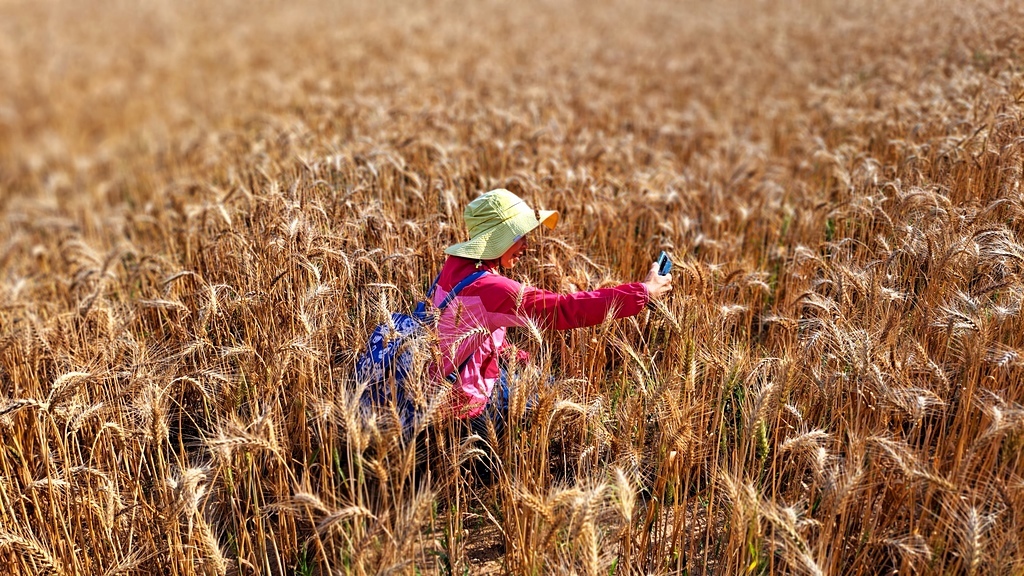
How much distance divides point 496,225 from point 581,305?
0.49 metres

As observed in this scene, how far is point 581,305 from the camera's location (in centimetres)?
299

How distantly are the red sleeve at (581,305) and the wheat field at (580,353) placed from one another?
5.2 inches

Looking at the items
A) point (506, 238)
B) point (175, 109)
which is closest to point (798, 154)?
point (506, 238)

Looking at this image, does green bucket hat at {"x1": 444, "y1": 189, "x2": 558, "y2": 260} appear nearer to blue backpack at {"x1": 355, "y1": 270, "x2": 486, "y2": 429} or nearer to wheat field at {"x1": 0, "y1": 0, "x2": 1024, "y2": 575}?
blue backpack at {"x1": 355, "y1": 270, "x2": 486, "y2": 429}

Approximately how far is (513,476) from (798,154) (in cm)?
504

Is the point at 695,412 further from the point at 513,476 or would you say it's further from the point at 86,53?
the point at 86,53

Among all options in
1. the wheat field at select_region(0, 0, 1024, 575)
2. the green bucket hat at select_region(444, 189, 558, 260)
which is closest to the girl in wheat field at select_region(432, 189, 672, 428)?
the green bucket hat at select_region(444, 189, 558, 260)

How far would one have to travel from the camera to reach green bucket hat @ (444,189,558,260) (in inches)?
124

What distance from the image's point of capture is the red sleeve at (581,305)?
9.62ft

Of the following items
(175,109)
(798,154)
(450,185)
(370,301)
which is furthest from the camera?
(175,109)

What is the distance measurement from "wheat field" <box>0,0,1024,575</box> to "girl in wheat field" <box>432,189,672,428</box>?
16 centimetres

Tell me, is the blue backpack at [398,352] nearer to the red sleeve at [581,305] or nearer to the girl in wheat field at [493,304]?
the girl in wheat field at [493,304]

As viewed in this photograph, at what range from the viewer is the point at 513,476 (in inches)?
113

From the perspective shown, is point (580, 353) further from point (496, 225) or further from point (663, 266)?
point (496, 225)
